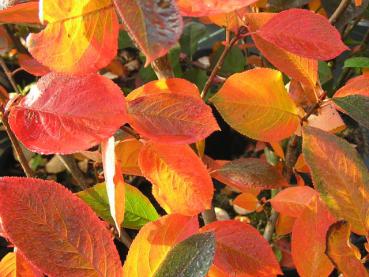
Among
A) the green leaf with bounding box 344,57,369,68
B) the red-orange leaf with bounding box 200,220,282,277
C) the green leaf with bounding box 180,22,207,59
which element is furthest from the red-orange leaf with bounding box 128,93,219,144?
the green leaf with bounding box 180,22,207,59

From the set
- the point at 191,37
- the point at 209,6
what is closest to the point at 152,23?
the point at 209,6

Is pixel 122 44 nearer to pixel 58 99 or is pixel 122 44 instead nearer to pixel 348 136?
pixel 348 136

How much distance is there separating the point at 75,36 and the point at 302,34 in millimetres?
182

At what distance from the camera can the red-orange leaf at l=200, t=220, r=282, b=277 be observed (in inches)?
18.6

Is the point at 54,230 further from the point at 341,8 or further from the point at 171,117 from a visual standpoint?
the point at 341,8

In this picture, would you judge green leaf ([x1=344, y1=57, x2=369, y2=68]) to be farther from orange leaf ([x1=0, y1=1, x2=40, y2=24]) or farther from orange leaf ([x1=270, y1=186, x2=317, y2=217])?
orange leaf ([x1=0, y1=1, x2=40, y2=24])

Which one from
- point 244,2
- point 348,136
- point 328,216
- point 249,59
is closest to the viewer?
point 244,2

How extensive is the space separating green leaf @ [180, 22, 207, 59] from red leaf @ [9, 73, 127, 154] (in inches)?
28.3

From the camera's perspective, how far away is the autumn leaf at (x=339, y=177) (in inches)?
15.6

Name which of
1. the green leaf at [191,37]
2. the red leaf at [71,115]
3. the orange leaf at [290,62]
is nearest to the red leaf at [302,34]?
the orange leaf at [290,62]

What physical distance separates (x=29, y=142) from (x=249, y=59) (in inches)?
24.9

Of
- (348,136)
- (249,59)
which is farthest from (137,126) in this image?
(348,136)

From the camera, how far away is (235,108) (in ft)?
1.51

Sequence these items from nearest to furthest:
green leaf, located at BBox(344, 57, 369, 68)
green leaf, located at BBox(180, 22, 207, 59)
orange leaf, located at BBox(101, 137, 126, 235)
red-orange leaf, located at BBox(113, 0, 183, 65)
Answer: red-orange leaf, located at BBox(113, 0, 183, 65) < orange leaf, located at BBox(101, 137, 126, 235) < green leaf, located at BBox(344, 57, 369, 68) < green leaf, located at BBox(180, 22, 207, 59)
